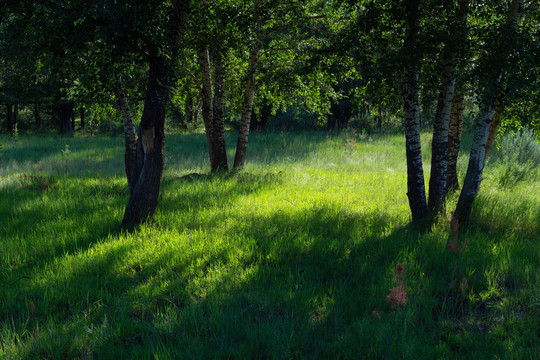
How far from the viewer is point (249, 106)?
11117 mm

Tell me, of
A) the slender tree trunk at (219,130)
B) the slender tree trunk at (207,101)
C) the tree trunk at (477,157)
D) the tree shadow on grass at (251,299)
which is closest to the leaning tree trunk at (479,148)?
the tree trunk at (477,157)

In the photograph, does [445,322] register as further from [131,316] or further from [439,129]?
[439,129]

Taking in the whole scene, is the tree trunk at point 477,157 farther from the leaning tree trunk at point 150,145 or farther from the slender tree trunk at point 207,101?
the slender tree trunk at point 207,101

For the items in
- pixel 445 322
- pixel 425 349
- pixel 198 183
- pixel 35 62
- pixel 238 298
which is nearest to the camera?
pixel 425 349

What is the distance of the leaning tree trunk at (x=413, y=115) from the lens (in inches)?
223

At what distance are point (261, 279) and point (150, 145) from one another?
3.19 metres

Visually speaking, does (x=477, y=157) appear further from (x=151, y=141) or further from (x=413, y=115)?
(x=151, y=141)

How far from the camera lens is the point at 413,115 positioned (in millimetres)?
6121

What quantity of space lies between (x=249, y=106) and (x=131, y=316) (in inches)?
329

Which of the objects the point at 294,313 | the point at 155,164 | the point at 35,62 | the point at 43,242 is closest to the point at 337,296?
the point at 294,313

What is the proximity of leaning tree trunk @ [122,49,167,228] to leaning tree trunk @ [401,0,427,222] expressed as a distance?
4084 mm

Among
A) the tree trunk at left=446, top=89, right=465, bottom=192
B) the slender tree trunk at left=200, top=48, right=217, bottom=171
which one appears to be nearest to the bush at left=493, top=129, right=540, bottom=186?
the tree trunk at left=446, top=89, right=465, bottom=192

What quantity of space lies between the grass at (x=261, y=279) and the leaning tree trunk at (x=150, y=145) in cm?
37

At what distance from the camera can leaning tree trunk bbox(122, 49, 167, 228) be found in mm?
6031
